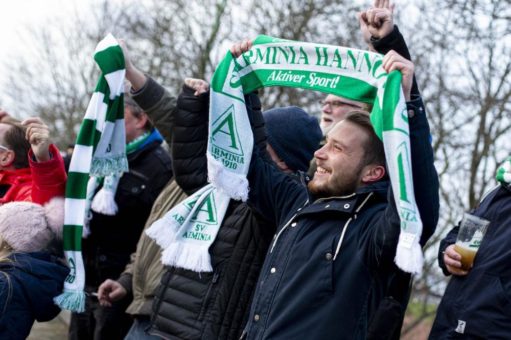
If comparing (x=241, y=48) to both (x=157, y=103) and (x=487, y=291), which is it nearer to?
(x=157, y=103)

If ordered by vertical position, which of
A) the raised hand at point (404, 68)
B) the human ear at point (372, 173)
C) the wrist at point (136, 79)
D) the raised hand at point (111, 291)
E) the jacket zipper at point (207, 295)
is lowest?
the raised hand at point (111, 291)

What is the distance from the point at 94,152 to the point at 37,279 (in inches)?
25.9

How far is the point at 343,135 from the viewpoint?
2975mm

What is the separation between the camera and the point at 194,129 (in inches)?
141

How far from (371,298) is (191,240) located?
1.11 meters

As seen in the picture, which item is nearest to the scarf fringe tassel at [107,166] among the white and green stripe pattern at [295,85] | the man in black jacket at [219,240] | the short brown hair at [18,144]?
the man in black jacket at [219,240]

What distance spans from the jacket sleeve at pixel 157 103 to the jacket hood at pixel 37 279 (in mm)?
959

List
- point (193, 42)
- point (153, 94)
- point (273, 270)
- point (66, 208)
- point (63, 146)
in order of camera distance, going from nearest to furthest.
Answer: point (273, 270), point (66, 208), point (153, 94), point (193, 42), point (63, 146)

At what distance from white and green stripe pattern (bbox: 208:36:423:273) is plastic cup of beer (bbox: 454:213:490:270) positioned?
29.5 inches

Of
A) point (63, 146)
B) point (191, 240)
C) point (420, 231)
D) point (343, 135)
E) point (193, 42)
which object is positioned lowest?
point (63, 146)

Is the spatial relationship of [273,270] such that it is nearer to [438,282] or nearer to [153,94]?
[153,94]

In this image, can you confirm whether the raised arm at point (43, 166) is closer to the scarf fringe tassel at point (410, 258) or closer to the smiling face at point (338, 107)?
the smiling face at point (338, 107)

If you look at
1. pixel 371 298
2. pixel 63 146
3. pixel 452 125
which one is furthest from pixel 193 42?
pixel 371 298

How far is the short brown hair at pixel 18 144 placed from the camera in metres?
4.05
